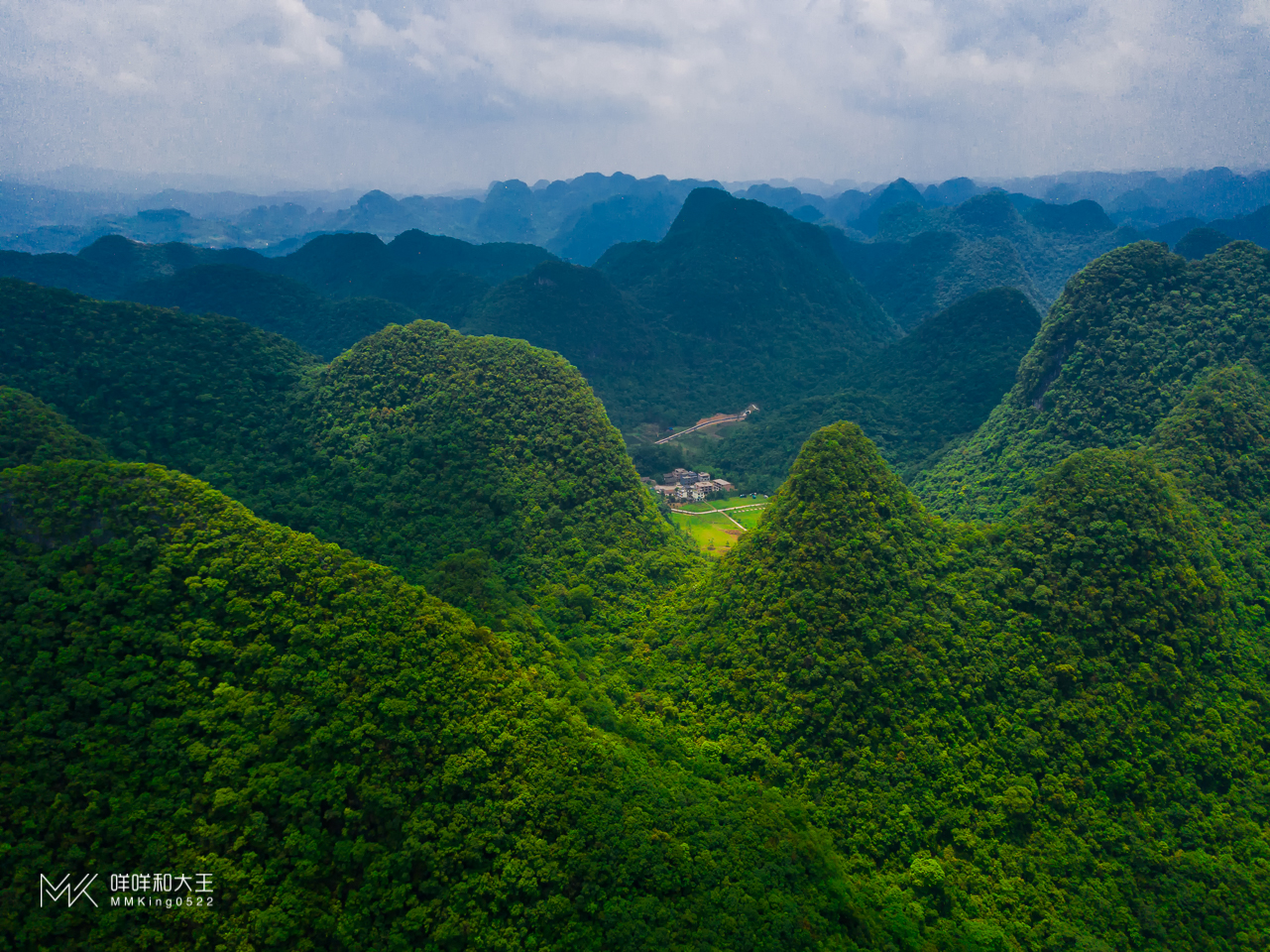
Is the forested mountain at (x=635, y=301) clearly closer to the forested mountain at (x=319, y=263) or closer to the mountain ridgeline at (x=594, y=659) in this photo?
the forested mountain at (x=319, y=263)

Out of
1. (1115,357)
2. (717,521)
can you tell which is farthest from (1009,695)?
(717,521)

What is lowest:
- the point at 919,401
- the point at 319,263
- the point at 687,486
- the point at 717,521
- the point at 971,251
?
the point at 717,521

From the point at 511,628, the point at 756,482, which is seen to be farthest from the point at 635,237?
the point at 511,628

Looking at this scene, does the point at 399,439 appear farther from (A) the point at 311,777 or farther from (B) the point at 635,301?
(B) the point at 635,301

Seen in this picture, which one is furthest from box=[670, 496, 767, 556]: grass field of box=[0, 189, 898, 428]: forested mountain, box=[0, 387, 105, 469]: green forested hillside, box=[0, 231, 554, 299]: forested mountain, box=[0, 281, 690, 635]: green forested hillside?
box=[0, 231, 554, 299]: forested mountain

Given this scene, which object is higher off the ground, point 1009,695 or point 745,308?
point 745,308
